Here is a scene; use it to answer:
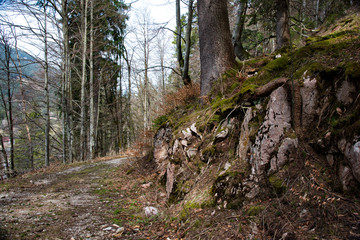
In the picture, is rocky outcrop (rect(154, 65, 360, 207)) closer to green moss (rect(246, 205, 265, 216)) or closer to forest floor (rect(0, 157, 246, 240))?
green moss (rect(246, 205, 265, 216))

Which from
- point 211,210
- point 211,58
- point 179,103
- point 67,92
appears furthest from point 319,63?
point 67,92

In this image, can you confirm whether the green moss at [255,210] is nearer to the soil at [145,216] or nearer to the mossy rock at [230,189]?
the soil at [145,216]

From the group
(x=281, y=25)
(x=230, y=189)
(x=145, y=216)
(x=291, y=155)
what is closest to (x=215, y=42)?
(x=281, y=25)

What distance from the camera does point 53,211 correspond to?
352 centimetres

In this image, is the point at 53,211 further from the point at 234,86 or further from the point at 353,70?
the point at 353,70

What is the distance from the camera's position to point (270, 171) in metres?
2.34

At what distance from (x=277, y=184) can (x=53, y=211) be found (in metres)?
A: 3.77

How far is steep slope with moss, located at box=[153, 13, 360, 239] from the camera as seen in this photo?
5.67ft

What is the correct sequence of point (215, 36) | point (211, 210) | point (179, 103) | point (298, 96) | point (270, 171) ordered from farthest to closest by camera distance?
point (179, 103) → point (215, 36) → point (211, 210) → point (298, 96) → point (270, 171)

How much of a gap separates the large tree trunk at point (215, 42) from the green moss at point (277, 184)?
10.5 feet

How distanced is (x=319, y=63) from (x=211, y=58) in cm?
286

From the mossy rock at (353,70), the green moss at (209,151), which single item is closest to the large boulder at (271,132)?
the mossy rock at (353,70)

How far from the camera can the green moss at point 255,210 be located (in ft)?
6.93

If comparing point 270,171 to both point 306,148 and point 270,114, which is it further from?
point 270,114
